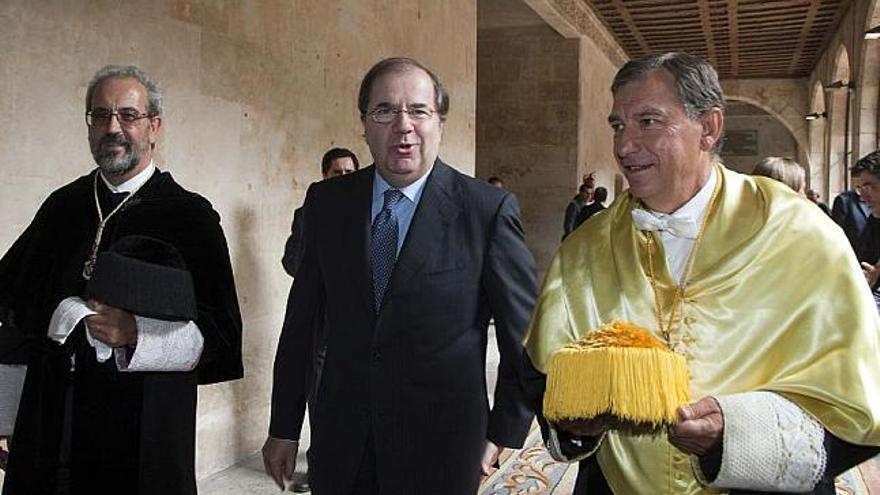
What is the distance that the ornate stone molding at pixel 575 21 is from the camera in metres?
11.3

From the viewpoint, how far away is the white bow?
1.79m

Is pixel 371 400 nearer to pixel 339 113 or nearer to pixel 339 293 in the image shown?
pixel 339 293

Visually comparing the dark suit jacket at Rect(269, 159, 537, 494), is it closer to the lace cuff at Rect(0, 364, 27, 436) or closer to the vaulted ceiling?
the lace cuff at Rect(0, 364, 27, 436)

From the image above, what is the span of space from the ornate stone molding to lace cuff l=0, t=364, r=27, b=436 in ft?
30.8

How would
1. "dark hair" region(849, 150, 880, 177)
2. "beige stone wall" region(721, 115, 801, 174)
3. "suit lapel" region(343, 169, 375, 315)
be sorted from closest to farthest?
1. "suit lapel" region(343, 169, 375, 315)
2. "dark hair" region(849, 150, 880, 177)
3. "beige stone wall" region(721, 115, 801, 174)

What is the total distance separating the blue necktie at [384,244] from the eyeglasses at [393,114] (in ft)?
0.66

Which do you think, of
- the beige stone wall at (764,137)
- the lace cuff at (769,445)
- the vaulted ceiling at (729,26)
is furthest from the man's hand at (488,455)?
the beige stone wall at (764,137)

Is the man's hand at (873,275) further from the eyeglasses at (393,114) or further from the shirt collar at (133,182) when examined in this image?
the shirt collar at (133,182)

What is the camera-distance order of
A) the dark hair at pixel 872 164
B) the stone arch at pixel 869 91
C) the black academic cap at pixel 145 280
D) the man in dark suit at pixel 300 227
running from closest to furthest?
1. the black academic cap at pixel 145 280
2. the man in dark suit at pixel 300 227
3. the dark hair at pixel 872 164
4. the stone arch at pixel 869 91

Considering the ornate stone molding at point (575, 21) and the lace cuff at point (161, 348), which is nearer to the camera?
the lace cuff at point (161, 348)

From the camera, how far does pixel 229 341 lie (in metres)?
2.32

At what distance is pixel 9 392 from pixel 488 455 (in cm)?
133

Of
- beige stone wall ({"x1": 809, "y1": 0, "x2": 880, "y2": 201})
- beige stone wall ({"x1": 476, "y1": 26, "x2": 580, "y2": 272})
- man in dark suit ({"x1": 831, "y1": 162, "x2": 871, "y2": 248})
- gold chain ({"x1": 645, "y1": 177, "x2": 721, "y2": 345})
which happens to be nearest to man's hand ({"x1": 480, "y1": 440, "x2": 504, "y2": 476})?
gold chain ({"x1": 645, "y1": 177, "x2": 721, "y2": 345})

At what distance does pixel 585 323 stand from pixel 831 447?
0.52 m
